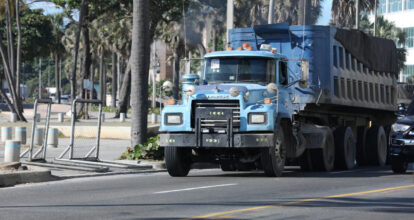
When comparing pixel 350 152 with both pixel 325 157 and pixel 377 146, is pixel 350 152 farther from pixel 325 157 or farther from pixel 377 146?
pixel 377 146

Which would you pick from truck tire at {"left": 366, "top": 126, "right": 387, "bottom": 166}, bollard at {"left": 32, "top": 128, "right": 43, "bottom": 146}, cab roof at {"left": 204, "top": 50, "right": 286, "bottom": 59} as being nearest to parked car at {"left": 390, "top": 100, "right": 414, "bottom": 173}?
cab roof at {"left": 204, "top": 50, "right": 286, "bottom": 59}

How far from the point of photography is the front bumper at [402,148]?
20031mm

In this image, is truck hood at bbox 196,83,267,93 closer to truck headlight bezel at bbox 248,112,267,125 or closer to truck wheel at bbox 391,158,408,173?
truck headlight bezel at bbox 248,112,267,125

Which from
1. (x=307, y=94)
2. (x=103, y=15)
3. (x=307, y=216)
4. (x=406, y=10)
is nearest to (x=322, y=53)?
(x=307, y=94)

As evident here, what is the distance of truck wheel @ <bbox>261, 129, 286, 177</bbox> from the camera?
18.3 m

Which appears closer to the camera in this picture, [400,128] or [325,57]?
[400,128]

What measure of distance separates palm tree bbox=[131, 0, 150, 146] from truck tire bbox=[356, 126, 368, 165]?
273 inches

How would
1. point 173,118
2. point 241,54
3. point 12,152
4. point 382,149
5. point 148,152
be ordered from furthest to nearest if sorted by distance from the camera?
1. point 382,149
2. point 148,152
3. point 12,152
4. point 241,54
5. point 173,118

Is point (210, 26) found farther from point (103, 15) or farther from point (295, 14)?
point (295, 14)

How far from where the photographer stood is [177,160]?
62.6 feet

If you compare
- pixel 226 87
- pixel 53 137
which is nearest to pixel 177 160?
pixel 226 87

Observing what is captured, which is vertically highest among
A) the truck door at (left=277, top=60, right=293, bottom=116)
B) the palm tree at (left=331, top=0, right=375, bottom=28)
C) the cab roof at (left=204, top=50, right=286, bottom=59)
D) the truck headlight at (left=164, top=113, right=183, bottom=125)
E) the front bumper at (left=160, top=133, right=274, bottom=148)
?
the palm tree at (left=331, top=0, right=375, bottom=28)

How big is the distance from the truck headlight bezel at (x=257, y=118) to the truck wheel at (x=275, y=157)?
717 millimetres

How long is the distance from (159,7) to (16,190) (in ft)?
131
